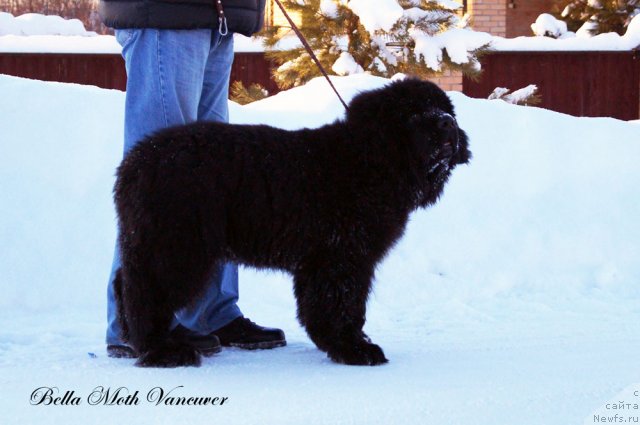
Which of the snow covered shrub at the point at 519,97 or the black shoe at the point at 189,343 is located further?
the snow covered shrub at the point at 519,97

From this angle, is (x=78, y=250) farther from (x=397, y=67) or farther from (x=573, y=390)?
(x=397, y=67)

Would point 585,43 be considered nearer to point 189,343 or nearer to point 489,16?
point 489,16

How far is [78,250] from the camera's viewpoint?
5555mm

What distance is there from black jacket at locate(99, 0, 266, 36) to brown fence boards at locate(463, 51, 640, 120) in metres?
12.7

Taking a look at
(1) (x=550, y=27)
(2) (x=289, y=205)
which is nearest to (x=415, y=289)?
(2) (x=289, y=205)

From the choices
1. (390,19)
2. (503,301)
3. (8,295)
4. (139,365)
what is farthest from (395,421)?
(390,19)

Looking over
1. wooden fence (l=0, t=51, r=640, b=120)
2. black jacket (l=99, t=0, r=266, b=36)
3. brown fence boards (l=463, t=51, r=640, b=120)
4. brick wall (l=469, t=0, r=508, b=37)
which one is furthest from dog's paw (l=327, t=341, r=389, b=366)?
brick wall (l=469, t=0, r=508, b=37)

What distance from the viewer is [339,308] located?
3793 mm

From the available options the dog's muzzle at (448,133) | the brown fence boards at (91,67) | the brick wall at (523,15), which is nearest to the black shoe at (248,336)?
the dog's muzzle at (448,133)

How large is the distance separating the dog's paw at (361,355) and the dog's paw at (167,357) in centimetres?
59

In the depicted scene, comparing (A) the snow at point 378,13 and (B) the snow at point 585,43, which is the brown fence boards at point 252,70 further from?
(A) the snow at point 378,13

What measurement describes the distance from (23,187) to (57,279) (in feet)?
2.95

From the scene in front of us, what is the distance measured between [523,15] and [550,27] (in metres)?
5.04

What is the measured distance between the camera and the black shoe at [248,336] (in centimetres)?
423
